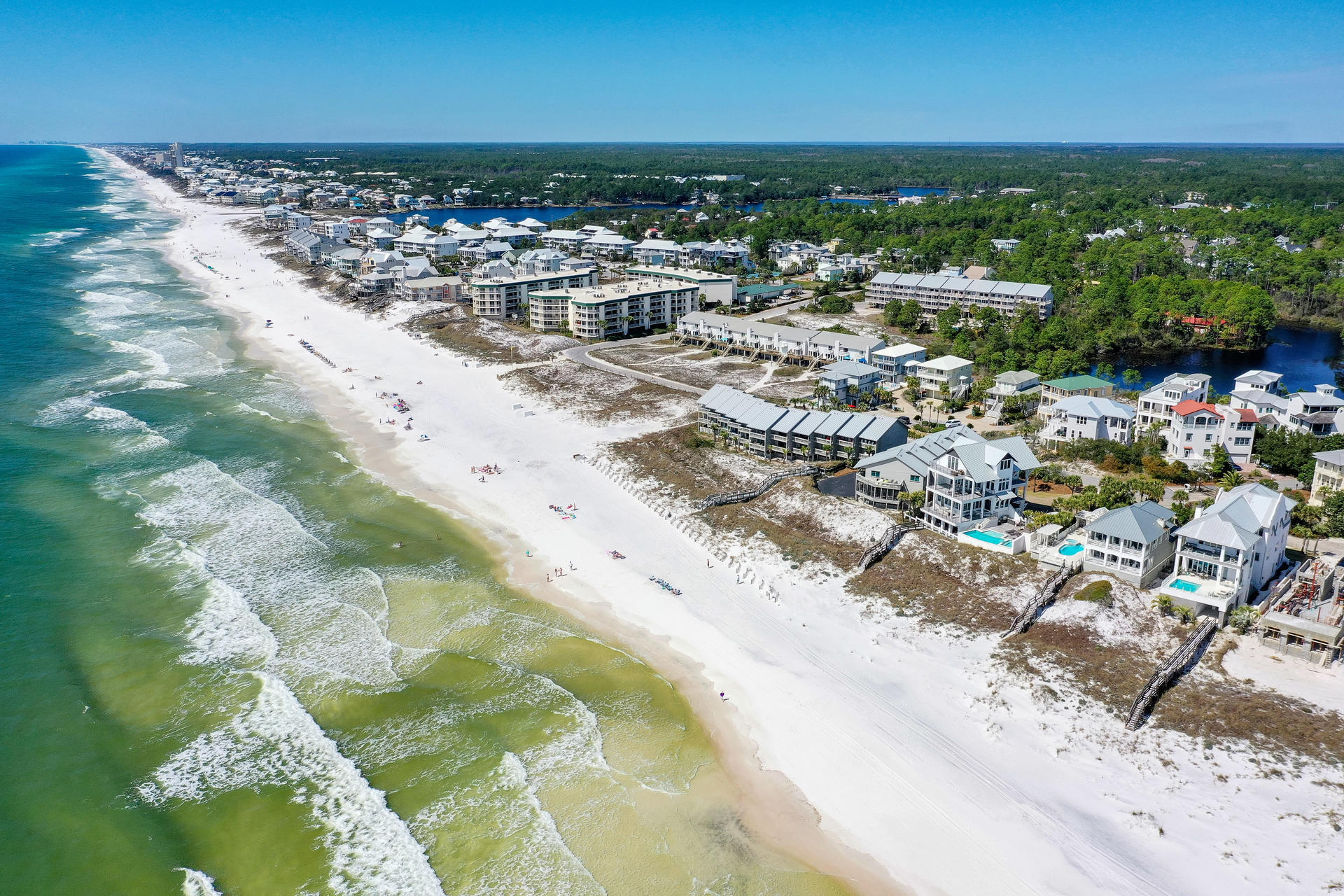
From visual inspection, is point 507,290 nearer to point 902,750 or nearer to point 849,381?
point 849,381

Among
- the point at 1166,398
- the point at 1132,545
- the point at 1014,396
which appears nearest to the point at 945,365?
the point at 1014,396

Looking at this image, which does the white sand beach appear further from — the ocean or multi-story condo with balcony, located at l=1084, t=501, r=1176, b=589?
multi-story condo with balcony, located at l=1084, t=501, r=1176, b=589

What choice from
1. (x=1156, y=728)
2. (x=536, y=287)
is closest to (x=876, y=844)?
(x=1156, y=728)

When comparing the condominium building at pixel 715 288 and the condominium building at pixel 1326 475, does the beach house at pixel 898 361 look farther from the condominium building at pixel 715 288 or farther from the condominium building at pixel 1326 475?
the condominium building at pixel 1326 475

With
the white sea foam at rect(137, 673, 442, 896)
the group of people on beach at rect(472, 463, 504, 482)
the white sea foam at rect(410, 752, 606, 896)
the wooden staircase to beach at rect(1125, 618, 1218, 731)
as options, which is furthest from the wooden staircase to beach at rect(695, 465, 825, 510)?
the white sea foam at rect(137, 673, 442, 896)

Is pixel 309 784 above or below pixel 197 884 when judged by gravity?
above

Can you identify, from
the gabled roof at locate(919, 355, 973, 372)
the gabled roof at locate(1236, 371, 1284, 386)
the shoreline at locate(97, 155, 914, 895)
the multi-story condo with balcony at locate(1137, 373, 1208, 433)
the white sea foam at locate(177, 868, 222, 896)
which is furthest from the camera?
the gabled roof at locate(919, 355, 973, 372)
